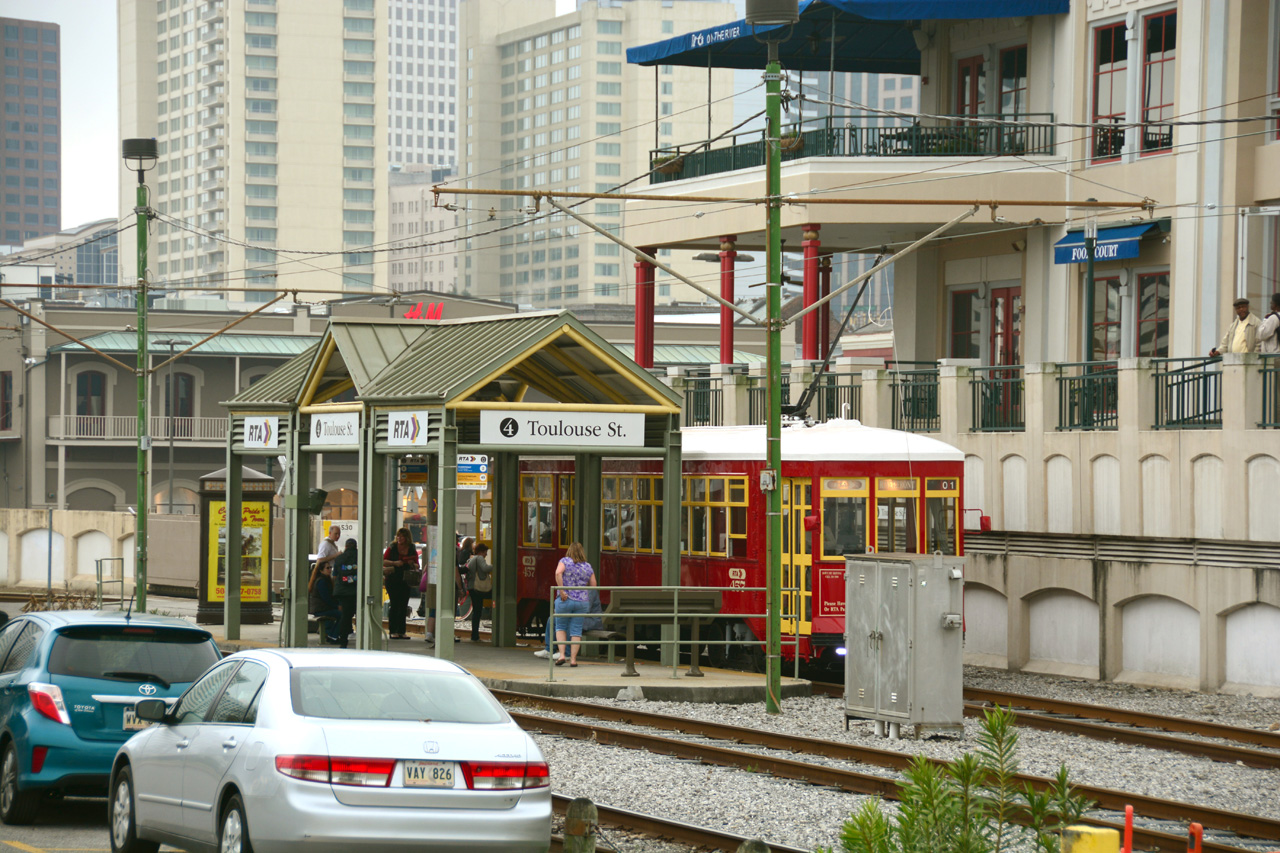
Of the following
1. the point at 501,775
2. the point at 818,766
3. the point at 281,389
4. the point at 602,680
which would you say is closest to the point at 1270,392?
the point at 602,680

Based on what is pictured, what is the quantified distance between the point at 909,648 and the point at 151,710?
886cm

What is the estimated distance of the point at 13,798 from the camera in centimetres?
1214

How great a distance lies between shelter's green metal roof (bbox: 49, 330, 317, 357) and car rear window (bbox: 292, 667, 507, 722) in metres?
62.2

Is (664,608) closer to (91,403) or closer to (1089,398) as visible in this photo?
(1089,398)

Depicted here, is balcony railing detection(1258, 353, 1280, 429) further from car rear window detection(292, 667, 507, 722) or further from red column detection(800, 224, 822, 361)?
car rear window detection(292, 667, 507, 722)

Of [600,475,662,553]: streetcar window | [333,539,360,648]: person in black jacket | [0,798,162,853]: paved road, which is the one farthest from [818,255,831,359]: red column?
[0,798,162,853]: paved road

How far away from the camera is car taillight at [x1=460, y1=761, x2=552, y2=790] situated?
9164 mm

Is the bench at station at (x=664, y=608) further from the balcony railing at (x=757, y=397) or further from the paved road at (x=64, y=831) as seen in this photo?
the balcony railing at (x=757, y=397)

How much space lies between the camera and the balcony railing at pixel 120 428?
7262 cm

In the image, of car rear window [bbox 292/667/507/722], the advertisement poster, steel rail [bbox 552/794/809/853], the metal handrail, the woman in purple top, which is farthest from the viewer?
the advertisement poster

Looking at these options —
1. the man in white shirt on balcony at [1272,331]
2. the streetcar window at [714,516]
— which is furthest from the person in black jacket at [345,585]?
the man in white shirt on balcony at [1272,331]

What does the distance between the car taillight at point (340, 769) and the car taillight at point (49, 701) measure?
379 cm

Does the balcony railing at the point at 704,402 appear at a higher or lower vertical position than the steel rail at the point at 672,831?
higher

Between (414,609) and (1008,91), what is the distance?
18.2 meters
